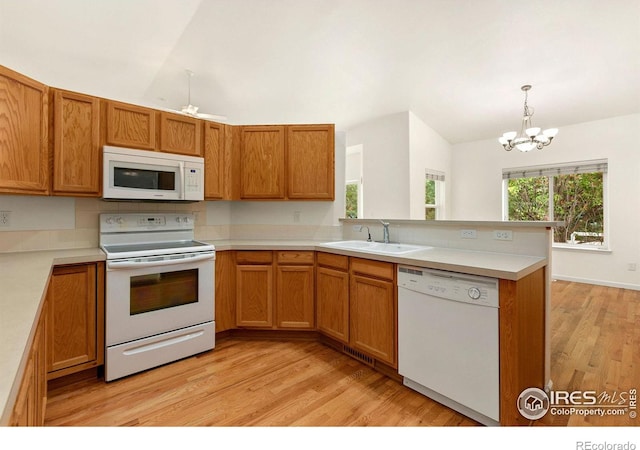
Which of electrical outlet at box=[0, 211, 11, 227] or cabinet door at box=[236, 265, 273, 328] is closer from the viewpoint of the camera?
electrical outlet at box=[0, 211, 11, 227]

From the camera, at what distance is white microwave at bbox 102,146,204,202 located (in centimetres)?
224

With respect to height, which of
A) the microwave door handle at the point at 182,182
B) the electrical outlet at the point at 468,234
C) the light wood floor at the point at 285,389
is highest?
the microwave door handle at the point at 182,182

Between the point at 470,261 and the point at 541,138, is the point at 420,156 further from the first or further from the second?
the point at 470,261

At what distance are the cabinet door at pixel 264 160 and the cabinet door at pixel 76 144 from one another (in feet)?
3.92

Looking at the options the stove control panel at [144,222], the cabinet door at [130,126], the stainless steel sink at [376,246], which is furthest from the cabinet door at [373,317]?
the cabinet door at [130,126]

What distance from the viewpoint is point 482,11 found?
3018 millimetres

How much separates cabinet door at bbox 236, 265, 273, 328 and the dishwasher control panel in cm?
126

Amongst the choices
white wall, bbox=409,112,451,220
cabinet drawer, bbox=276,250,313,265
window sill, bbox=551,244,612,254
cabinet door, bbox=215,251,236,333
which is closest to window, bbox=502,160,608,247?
window sill, bbox=551,244,612,254

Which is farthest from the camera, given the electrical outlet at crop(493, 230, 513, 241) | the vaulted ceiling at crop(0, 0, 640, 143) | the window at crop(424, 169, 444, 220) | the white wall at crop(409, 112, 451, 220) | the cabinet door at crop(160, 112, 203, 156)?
the window at crop(424, 169, 444, 220)

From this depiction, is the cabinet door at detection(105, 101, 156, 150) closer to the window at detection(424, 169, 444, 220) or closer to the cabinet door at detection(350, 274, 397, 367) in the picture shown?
the cabinet door at detection(350, 274, 397, 367)

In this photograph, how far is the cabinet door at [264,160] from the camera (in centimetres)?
296

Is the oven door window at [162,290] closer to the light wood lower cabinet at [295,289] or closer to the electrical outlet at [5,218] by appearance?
the light wood lower cabinet at [295,289]

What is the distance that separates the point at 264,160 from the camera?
2.97 m
